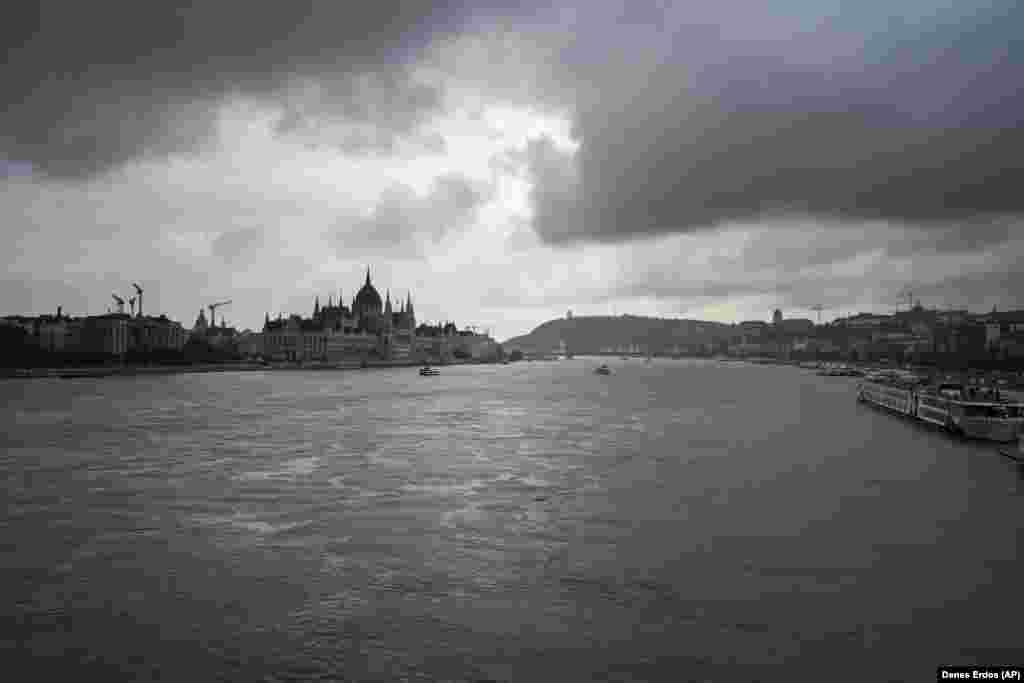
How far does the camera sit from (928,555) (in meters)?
17.4

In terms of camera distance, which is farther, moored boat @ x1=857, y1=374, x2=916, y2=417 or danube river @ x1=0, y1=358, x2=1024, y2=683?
moored boat @ x1=857, y1=374, x2=916, y2=417

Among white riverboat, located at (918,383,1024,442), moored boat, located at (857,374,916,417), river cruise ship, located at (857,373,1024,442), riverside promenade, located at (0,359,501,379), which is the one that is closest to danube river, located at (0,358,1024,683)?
white riverboat, located at (918,383,1024,442)

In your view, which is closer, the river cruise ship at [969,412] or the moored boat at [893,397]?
the river cruise ship at [969,412]

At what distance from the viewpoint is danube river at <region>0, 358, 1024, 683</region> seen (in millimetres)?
11602

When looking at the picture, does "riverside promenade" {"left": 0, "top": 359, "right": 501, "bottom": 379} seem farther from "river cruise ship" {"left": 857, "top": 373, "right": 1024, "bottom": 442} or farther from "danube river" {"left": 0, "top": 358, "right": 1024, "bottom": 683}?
"river cruise ship" {"left": 857, "top": 373, "right": 1024, "bottom": 442}

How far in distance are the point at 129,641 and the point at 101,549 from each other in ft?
20.9

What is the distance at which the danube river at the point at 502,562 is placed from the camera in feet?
38.1

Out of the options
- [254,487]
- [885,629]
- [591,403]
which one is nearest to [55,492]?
[254,487]

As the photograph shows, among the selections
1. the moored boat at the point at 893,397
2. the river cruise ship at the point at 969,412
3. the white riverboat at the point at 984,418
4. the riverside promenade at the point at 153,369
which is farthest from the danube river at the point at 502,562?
the riverside promenade at the point at 153,369

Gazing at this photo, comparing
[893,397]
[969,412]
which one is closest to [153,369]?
[893,397]

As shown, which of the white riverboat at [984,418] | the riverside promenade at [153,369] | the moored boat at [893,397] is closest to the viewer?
the white riverboat at [984,418]

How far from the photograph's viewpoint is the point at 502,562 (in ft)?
53.9

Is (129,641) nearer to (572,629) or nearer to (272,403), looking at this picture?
(572,629)

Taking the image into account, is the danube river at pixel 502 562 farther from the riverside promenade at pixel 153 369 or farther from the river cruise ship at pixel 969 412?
the riverside promenade at pixel 153 369
